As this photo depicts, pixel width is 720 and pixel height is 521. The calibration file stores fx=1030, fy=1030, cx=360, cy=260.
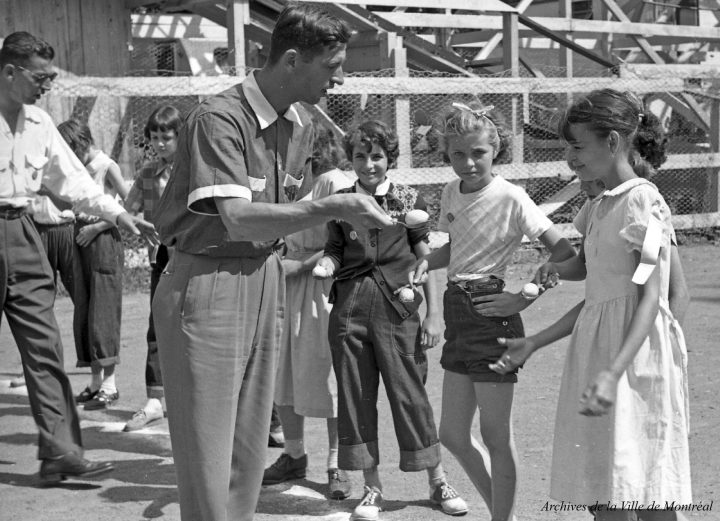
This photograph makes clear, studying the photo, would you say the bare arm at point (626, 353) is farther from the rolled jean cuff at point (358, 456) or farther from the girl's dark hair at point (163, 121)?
the girl's dark hair at point (163, 121)

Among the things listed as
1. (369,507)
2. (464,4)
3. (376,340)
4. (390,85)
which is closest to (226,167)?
(376,340)

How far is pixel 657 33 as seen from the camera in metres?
15.8

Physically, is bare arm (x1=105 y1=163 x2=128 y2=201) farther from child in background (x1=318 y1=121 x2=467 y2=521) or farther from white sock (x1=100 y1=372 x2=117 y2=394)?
child in background (x1=318 y1=121 x2=467 y2=521)

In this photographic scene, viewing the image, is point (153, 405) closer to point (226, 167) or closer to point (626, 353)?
point (226, 167)

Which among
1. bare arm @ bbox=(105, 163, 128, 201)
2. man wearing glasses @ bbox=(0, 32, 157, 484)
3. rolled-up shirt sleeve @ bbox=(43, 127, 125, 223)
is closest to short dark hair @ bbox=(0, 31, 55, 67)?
man wearing glasses @ bbox=(0, 32, 157, 484)

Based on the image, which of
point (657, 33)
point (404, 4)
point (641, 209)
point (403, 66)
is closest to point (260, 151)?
point (641, 209)

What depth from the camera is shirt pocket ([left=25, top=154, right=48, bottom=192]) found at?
5117 mm

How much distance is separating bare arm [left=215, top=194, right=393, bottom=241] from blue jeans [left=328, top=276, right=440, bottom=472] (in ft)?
4.87

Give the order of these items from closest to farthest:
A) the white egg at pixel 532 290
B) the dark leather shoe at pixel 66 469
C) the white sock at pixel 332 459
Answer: the white egg at pixel 532 290, the white sock at pixel 332 459, the dark leather shoe at pixel 66 469

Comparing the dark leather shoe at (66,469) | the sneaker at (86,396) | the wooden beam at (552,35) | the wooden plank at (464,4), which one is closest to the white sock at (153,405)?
the sneaker at (86,396)

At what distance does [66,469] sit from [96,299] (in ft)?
6.12

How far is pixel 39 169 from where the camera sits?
17.0ft

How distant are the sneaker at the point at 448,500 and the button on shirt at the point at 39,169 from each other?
2091mm

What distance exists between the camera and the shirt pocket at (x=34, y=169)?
5.12 metres
